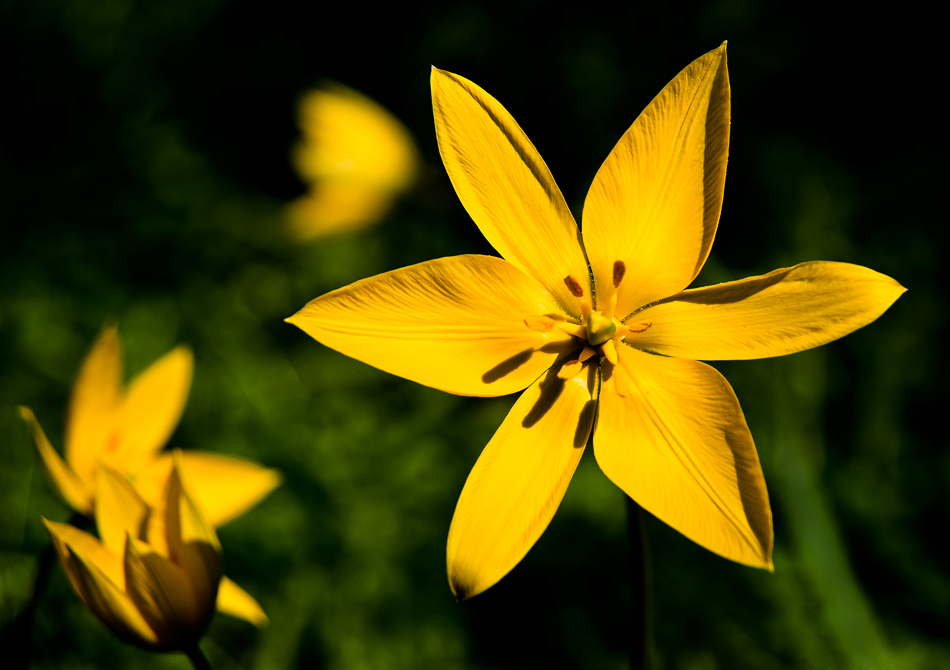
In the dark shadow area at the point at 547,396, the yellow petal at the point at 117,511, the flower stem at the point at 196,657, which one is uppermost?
the dark shadow area at the point at 547,396

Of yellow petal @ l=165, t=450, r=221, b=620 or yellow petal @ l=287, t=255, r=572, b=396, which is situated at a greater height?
yellow petal @ l=287, t=255, r=572, b=396

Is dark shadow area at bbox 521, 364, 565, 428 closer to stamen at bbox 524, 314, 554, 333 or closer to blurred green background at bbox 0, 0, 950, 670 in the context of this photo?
stamen at bbox 524, 314, 554, 333

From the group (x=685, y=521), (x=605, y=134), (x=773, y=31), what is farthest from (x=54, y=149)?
(x=685, y=521)

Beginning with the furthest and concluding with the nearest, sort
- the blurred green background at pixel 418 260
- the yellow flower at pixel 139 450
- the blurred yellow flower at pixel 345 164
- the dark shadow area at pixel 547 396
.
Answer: the blurred yellow flower at pixel 345 164 → the blurred green background at pixel 418 260 → the yellow flower at pixel 139 450 → the dark shadow area at pixel 547 396

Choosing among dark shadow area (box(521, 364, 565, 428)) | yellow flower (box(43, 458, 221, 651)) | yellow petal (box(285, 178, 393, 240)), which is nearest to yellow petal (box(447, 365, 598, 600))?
dark shadow area (box(521, 364, 565, 428))

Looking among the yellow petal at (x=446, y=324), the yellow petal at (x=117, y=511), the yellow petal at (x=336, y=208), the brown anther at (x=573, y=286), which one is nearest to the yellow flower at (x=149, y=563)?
the yellow petal at (x=117, y=511)

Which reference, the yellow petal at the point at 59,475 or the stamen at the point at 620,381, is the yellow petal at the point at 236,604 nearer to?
the yellow petal at the point at 59,475

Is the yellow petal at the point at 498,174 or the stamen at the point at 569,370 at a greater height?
the yellow petal at the point at 498,174

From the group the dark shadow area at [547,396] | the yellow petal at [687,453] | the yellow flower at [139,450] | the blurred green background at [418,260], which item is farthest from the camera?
the blurred green background at [418,260]
